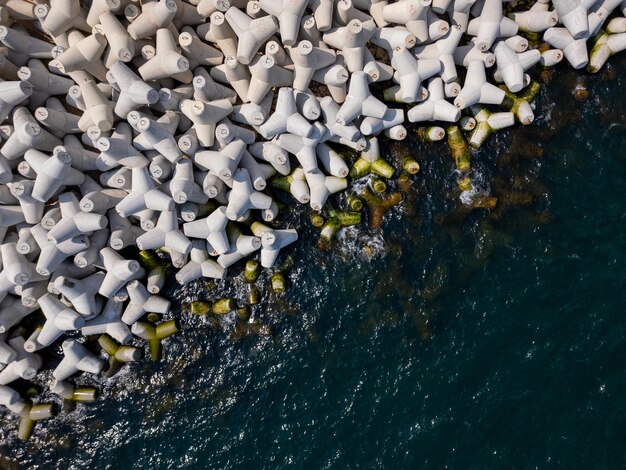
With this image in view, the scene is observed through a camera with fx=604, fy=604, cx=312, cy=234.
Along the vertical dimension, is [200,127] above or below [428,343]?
above

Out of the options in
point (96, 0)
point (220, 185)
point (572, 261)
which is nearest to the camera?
point (96, 0)

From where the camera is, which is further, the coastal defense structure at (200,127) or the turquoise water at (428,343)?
the turquoise water at (428,343)

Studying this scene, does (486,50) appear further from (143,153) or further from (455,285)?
(143,153)

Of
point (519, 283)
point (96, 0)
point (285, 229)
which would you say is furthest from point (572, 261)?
point (96, 0)

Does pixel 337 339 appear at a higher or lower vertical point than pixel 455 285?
lower

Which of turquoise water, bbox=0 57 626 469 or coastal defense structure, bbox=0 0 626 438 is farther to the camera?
turquoise water, bbox=0 57 626 469

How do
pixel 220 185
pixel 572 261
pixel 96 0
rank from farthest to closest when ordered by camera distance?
pixel 572 261 < pixel 220 185 < pixel 96 0

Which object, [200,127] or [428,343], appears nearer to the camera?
[200,127]

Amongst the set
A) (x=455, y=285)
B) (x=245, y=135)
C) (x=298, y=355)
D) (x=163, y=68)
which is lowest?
(x=298, y=355)
